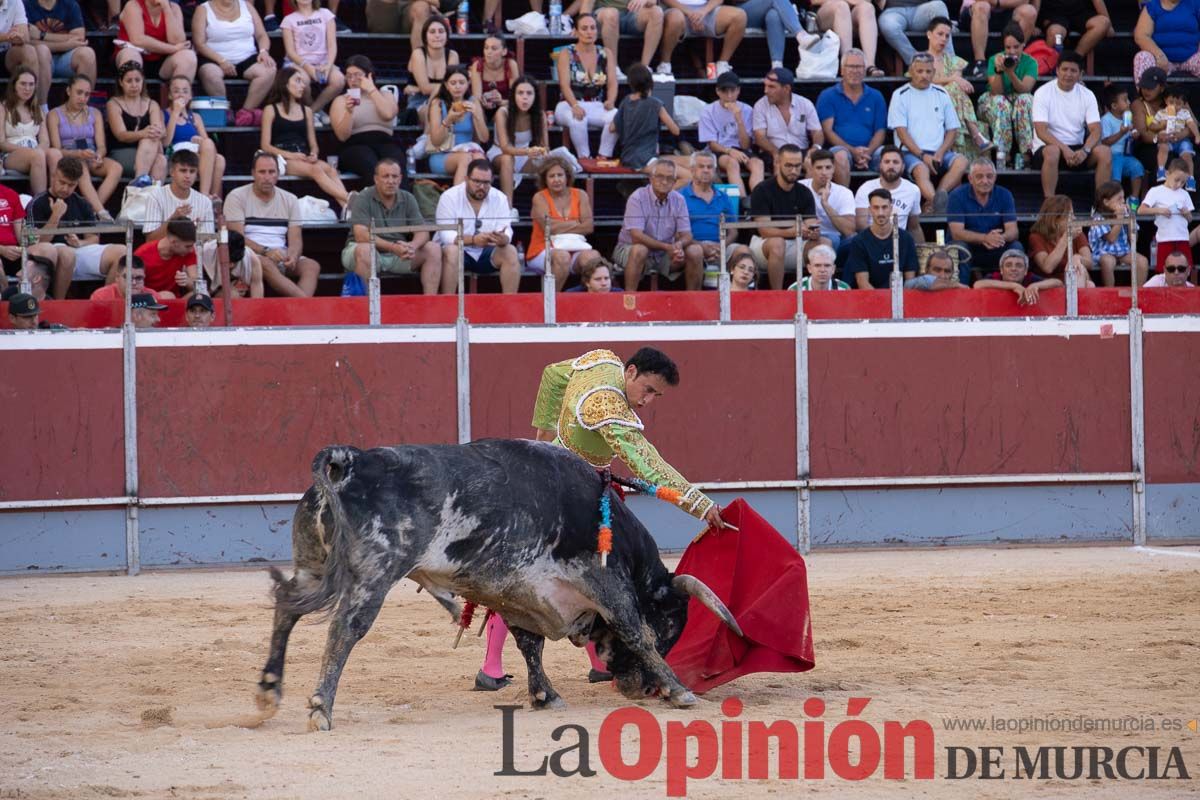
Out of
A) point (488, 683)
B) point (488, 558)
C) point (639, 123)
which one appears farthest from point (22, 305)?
point (488, 558)

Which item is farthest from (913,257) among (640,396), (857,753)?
(857,753)

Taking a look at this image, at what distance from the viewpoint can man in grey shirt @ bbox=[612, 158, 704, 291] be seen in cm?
938

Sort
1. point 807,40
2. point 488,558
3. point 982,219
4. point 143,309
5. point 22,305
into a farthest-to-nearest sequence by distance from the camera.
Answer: point 807,40 → point 982,219 → point 143,309 → point 22,305 → point 488,558

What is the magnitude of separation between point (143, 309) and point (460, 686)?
4.03 metres

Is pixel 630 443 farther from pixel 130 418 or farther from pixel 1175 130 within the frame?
pixel 1175 130

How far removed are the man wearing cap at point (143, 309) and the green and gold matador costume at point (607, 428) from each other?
3.83m

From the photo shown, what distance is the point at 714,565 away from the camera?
527cm

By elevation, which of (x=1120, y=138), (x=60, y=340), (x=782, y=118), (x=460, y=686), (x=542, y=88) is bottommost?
(x=460, y=686)

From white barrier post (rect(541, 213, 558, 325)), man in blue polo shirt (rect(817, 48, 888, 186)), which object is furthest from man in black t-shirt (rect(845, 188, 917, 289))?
white barrier post (rect(541, 213, 558, 325))

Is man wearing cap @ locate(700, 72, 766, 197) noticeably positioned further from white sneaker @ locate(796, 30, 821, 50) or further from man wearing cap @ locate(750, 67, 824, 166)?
white sneaker @ locate(796, 30, 821, 50)

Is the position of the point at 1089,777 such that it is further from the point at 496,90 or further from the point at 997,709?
the point at 496,90

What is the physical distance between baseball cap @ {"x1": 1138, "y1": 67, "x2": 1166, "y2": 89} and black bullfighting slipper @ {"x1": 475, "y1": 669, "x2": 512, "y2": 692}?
8.00 meters

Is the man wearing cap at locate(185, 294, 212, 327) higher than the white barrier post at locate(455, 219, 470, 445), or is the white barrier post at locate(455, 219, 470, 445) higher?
the man wearing cap at locate(185, 294, 212, 327)

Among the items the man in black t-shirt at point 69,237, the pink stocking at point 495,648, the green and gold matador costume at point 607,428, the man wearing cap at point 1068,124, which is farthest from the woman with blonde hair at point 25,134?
the man wearing cap at point 1068,124
